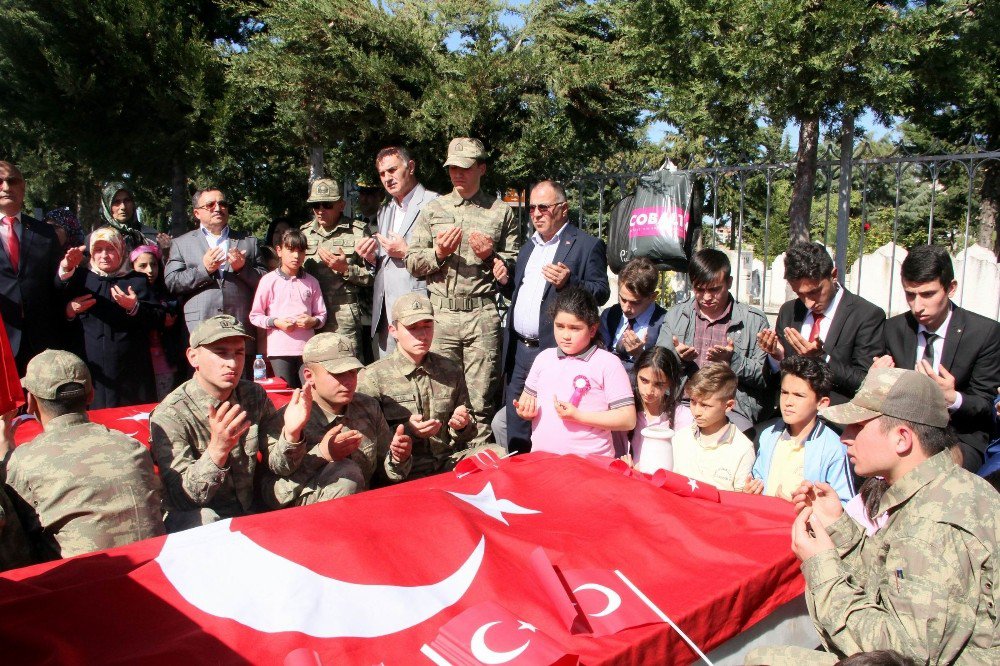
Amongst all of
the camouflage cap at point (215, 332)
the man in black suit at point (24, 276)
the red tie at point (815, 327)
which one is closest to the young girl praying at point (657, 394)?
the red tie at point (815, 327)

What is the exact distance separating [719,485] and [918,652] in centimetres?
157

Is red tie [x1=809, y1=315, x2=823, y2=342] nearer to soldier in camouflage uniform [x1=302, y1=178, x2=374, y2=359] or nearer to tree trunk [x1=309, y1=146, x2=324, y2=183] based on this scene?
soldier in camouflage uniform [x1=302, y1=178, x2=374, y2=359]

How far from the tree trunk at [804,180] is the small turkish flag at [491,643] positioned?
4.22 metres

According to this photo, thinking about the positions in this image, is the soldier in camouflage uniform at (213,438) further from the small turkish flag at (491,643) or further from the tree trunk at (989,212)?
the tree trunk at (989,212)

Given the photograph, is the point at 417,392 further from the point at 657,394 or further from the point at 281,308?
the point at 281,308

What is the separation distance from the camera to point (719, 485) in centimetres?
359

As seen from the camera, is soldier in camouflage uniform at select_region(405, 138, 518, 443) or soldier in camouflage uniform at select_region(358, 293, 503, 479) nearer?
soldier in camouflage uniform at select_region(358, 293, 503, 479)

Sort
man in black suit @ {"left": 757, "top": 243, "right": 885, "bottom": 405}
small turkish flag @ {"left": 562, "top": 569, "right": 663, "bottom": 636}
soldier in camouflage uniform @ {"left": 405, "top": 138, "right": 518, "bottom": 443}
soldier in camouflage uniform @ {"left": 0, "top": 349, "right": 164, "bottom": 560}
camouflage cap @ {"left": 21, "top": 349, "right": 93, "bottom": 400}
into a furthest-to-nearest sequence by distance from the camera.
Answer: soldier in camouflage uniform @ {"left": 405, "top": 138, "right": 518, "bottom": 443} → man in black suit @ {"left": 757, "top": 243, "right": 885, "bottom": 405} → camouflage cap @ {"left": 21, "top": 349, "right": 93, "bottom": 400} → soldier in camouflage uniform @ {"left": 0, "top": 349, "right": 164, "bottom": 560} → small turkish flag @ {"left": 562, "top": 569, "right": 663, "bottom": 636}

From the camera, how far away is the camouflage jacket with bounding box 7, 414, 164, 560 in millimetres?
2672

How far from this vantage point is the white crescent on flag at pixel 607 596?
221 centimetres

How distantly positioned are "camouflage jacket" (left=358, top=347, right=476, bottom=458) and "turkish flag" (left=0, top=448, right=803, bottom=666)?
3.62 feet

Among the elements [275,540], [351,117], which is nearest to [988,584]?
[275,540]

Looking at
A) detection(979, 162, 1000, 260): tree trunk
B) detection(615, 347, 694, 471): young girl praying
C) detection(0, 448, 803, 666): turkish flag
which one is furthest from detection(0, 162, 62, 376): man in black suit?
detection(979, 162, 1000, 260): tree trunk

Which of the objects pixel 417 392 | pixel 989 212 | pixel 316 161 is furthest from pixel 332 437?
pixel 989 212
